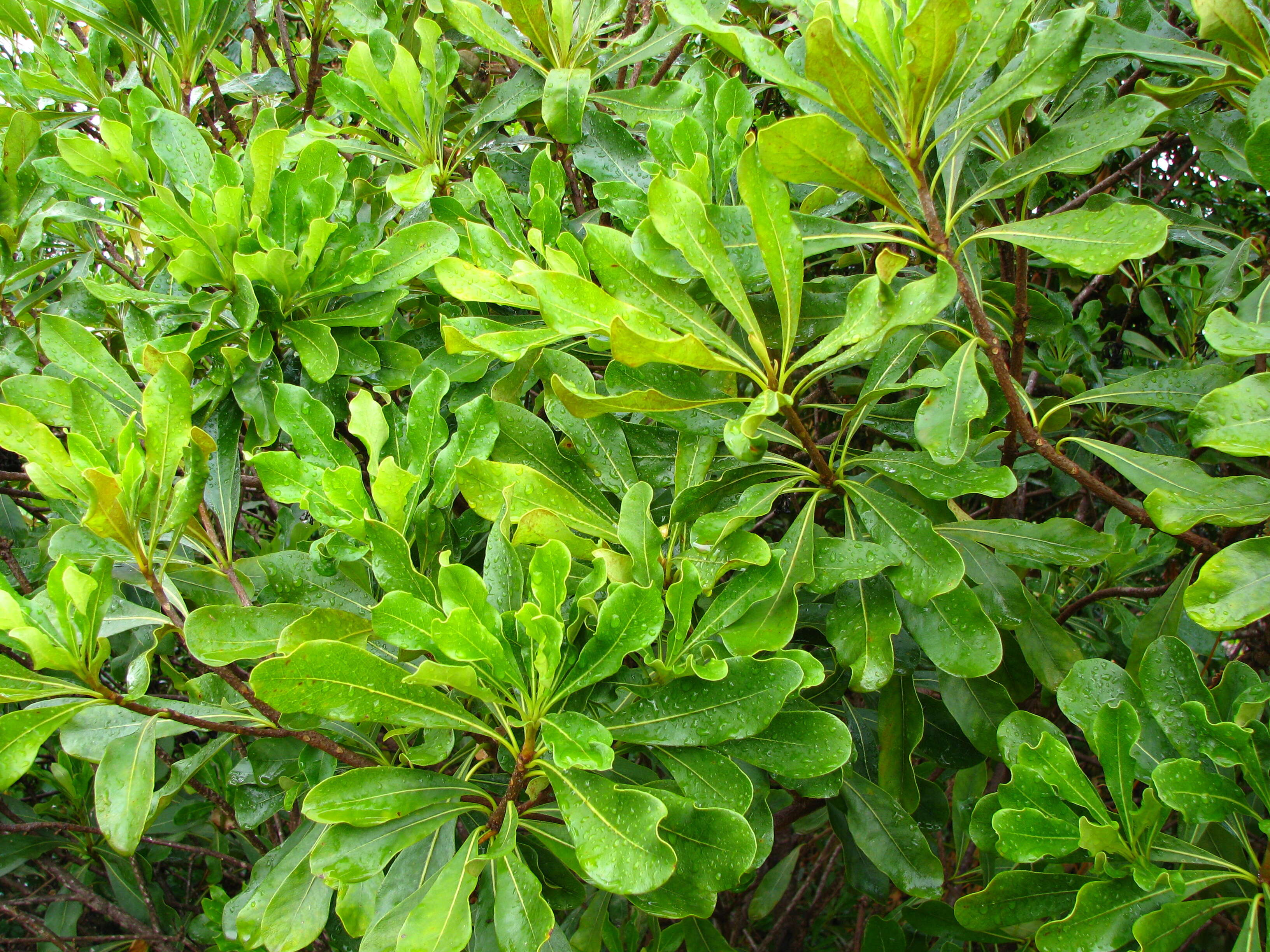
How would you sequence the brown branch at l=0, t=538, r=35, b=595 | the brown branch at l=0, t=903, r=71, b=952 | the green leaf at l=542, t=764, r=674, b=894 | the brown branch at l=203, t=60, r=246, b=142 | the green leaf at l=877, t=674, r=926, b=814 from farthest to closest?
the brown branch at l=203, t=60, r=246, b=142, the brown branch at l=0, t=903, r=71, b=952, the brown branch at l=0, t=538, r=35, b=595, the green leaf at l=877, t=674, r=926, b=814, the green leaf at l=542, t=764, r=674, b=894

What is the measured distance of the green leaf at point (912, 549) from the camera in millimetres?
1098

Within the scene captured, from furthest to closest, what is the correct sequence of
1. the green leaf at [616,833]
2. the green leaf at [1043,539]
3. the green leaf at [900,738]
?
the green leaf at [900,738]
the green leaf at [1043,539]
the green leaf at [616,833]

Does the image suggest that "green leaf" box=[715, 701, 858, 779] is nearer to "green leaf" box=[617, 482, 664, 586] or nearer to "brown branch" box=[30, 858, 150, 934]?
"green leaf" box=[617, 482, 664, 586]

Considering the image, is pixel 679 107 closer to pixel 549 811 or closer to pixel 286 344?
pixel 286 344

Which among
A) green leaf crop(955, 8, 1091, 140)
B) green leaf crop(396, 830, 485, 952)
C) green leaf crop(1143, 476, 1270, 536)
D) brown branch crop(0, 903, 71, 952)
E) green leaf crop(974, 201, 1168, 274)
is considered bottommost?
brown branch crop(0, 903, 71, 952)

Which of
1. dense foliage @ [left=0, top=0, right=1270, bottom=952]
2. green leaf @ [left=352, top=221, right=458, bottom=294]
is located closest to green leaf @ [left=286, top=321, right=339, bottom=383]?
dense foliage @ [left=0, top=0, right=1270, bottom=952]

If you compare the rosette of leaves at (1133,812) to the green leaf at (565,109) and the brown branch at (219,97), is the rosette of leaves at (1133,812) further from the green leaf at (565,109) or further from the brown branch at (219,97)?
the brown branch at (219,97)

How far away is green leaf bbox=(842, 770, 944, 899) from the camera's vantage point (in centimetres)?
129

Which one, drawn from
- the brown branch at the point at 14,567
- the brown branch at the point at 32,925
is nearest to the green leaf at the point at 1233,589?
the brown branch at the point at 14,567

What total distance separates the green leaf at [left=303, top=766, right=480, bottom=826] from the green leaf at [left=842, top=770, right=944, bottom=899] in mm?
618

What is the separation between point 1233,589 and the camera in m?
0.99

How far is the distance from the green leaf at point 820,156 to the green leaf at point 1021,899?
94cm

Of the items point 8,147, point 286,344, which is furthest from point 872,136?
point 8,147

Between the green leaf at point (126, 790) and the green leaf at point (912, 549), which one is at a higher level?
the green leaf at point (912, 549)
